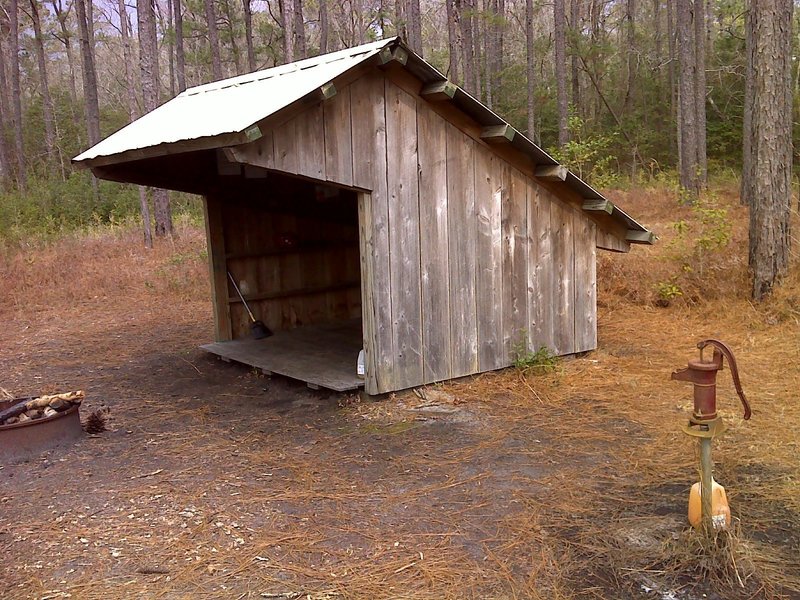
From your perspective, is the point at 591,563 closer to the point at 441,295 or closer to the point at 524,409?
the point at 524,409

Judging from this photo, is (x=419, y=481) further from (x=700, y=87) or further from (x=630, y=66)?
(x=630, y=66)

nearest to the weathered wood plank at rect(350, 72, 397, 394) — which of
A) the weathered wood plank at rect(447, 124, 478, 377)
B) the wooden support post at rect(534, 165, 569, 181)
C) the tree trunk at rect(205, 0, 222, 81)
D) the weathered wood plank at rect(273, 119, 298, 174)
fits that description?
the weathered wood plank at rect(273, 119, 298, 174)

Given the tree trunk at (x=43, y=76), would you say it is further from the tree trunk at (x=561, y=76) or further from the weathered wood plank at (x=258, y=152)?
the weathered wood plank at (x=258, y=152)

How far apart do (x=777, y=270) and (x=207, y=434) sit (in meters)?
6.61

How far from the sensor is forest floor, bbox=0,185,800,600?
11.1 feet

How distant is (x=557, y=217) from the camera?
721 centimetres

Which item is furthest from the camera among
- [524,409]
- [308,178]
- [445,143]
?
[445,143]

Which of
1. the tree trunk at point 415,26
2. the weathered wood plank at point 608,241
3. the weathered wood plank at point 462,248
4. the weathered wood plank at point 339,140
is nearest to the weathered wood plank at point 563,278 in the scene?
the weathered wood plank at point 608,241

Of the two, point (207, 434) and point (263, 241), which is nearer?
point (207, 434)

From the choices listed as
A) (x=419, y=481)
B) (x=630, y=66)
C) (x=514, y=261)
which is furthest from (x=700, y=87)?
(x=419, y=481)

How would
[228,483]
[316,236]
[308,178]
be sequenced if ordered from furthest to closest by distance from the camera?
[316,236] → [308,178] → [228,483]

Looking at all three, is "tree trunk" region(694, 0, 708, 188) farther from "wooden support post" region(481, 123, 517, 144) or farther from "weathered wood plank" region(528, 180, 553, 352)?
"wooden support post" region(481, 123, 517, 144)

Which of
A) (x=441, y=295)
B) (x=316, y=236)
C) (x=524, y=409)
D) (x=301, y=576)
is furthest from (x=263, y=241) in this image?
(x=301, y=576)

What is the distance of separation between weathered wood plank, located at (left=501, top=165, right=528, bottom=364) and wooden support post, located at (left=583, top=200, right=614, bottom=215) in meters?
0.69
